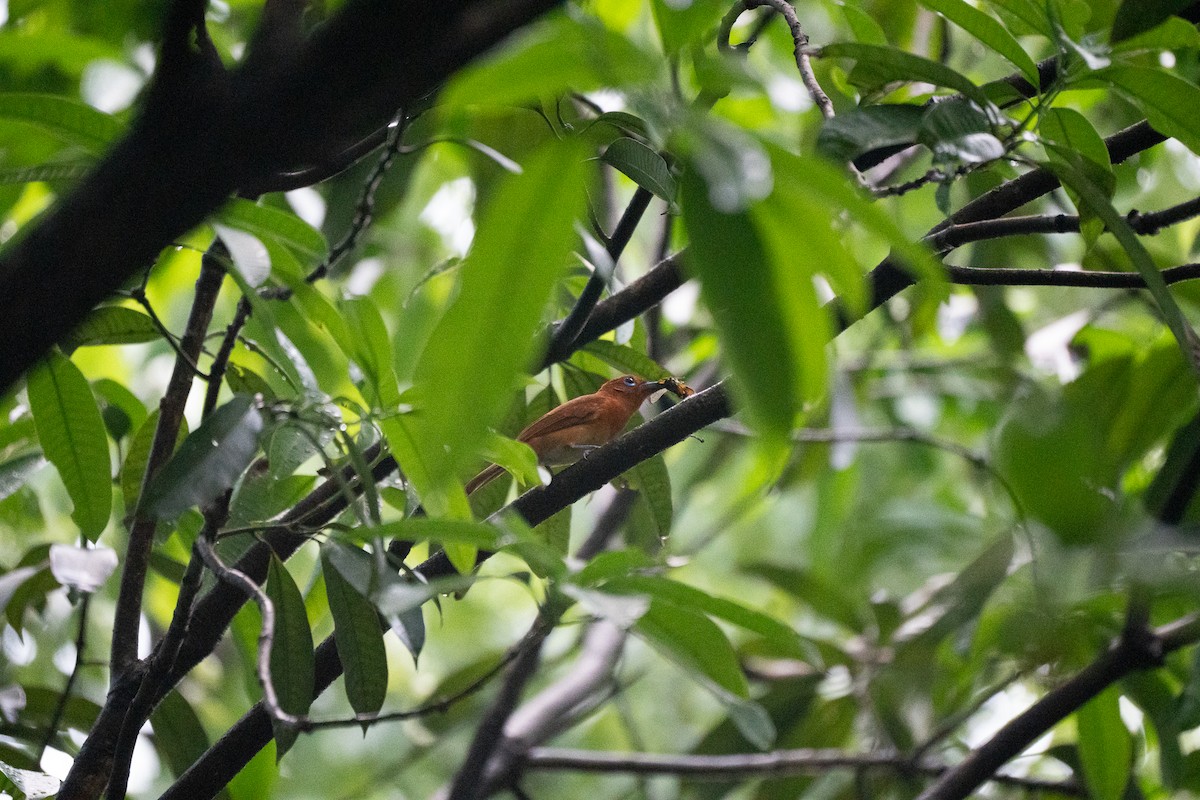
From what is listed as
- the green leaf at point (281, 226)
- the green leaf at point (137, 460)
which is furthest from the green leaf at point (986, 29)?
the green leaf at point (137, 460)

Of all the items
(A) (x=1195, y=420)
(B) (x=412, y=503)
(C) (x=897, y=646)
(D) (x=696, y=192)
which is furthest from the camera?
(C) (x=897, y=646)

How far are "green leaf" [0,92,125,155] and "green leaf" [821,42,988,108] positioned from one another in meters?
1.05

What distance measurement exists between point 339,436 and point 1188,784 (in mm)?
2356

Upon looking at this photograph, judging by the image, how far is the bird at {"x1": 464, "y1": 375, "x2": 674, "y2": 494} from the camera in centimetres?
318

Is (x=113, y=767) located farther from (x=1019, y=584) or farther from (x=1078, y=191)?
(x=1019, y=584)

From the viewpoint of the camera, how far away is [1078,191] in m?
1.24

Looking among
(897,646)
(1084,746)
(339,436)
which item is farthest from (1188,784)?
(339,436)

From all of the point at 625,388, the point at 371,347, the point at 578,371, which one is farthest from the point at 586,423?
the point at 371,347

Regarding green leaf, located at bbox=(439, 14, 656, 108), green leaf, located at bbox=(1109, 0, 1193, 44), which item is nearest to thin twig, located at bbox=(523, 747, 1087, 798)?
green leaf, located at bbox=(1109, 0, 1193, 44)

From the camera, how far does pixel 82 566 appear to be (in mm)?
1729

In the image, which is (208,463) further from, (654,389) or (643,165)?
(654,389)

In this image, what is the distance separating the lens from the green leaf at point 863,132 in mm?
1295

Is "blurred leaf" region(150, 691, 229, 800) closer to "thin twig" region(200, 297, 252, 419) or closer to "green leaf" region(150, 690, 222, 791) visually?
Answer: "green leaf" region(150, 690, 222, 791)

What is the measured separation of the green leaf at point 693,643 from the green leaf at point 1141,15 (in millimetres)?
1096
